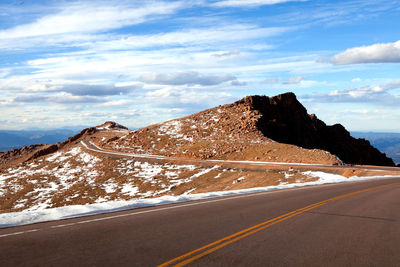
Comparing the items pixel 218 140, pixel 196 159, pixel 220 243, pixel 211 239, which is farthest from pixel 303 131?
pixel 220 243

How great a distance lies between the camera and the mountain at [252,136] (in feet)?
187

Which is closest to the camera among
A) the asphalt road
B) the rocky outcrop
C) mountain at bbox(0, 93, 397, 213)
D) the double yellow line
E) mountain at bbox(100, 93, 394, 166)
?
the double yellow line

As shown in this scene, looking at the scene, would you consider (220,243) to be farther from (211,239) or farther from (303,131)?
(303,131)

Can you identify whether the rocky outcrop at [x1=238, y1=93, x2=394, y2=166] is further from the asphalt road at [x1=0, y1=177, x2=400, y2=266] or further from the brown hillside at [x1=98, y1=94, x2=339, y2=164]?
the asphalt road at [x1=0, y1=177, x2=400, y2=266]

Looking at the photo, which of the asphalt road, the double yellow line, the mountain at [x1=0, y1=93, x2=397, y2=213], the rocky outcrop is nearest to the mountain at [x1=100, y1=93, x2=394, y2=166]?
the rocky outcrop

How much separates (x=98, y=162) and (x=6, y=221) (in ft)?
160

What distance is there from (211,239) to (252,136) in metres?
56.7

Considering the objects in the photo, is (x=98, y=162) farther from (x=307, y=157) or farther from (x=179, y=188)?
(x=307, y=157)

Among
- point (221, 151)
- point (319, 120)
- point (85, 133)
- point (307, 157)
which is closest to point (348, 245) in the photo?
point (307, 157)

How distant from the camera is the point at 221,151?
5797 centimetres

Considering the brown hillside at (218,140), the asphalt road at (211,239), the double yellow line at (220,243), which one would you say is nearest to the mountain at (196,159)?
the brown hillside at (218,140)

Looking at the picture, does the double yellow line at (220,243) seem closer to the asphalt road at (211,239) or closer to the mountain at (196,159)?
the asphalt road at (211,239)

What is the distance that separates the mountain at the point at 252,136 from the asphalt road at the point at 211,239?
127 ft

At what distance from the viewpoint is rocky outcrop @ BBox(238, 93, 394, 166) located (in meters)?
76.6
